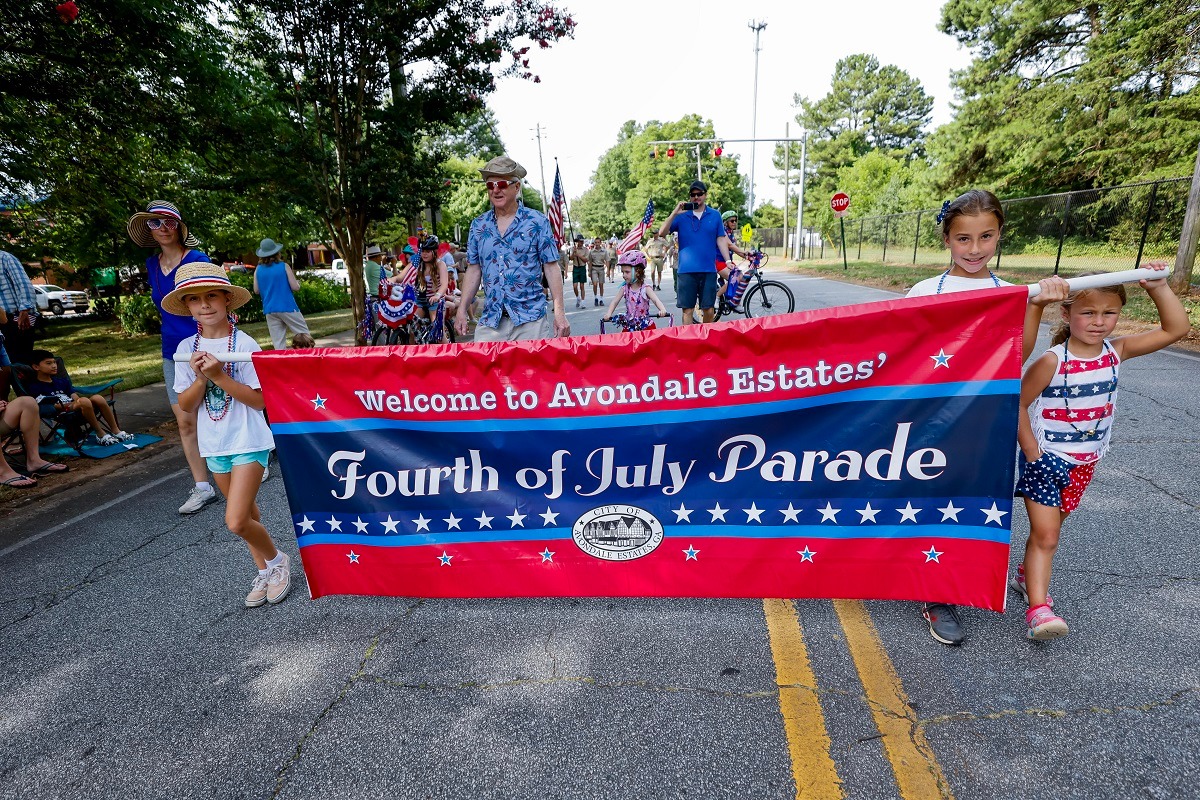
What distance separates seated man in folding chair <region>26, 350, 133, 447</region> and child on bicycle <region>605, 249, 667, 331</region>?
18.3 feet

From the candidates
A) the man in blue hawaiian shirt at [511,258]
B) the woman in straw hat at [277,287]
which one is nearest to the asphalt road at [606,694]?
the man in blue hawaiian shirt at [511,258]

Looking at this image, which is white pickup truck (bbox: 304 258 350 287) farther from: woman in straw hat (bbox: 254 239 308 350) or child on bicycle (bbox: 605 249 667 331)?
child on bicycle (bbox: 605 249 667 331)

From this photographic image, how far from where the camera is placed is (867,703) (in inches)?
88.7

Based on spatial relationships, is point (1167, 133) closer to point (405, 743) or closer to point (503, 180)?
point (503, 180)

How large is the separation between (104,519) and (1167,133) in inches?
1038

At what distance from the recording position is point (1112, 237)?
17.6 metres

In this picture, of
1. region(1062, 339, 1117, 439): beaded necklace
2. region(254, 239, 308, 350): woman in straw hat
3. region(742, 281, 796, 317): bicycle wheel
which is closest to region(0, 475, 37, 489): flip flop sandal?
region(254, 239, 308, 350): woman in straw hat

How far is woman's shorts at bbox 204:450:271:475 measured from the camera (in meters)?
3.03

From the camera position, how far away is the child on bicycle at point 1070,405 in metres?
2.34

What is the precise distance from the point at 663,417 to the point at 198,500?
154 inches

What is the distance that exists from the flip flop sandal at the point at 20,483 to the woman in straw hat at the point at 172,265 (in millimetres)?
1922

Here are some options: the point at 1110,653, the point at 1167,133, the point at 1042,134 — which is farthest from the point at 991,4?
the point at 1110,653

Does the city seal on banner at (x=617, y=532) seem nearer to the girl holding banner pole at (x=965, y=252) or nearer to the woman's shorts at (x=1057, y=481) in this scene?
the girl holding banner pole at (x=965, y=252)

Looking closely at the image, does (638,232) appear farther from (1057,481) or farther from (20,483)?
(20,483)
